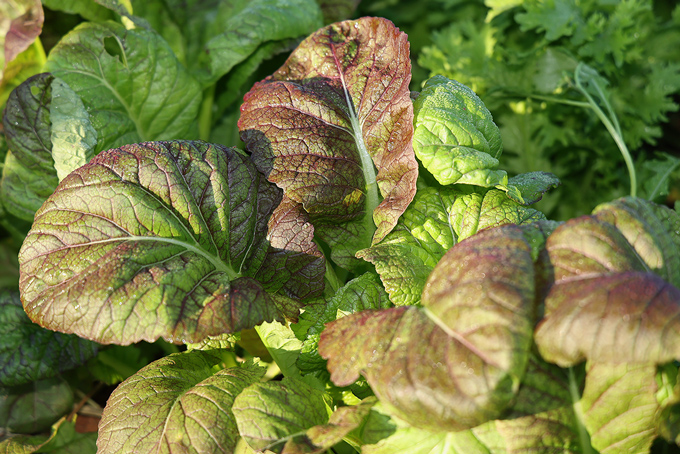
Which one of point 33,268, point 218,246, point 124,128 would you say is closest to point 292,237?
A: point 218,246

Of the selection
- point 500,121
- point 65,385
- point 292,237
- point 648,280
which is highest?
point 648,280

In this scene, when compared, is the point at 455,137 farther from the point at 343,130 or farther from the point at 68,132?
the point at 68,132

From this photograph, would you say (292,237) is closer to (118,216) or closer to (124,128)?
(118,216)

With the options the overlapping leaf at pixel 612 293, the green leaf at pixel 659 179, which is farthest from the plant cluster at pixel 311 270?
the green leaf at pixel 659 179

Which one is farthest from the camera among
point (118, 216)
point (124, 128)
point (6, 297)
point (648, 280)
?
point (124, 128)

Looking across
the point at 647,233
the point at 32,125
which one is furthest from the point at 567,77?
the point at 32,125

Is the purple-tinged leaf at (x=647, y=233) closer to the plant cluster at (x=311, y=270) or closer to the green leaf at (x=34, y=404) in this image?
the plant cluster at (x=311, y=270)
